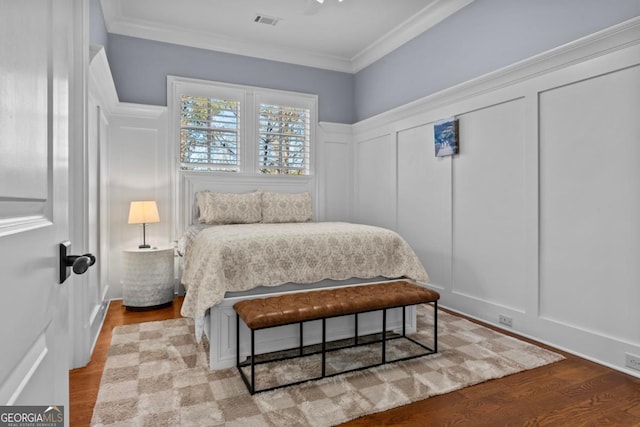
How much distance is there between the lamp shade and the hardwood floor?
5.37 feet

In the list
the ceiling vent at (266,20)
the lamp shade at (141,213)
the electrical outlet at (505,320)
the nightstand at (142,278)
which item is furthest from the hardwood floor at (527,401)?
the ceiling vent at (266,20)

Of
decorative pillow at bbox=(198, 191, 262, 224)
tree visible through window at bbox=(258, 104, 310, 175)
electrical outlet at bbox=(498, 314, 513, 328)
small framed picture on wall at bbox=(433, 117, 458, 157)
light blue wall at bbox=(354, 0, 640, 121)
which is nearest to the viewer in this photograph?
light blue wall at bbox=(354, 0, 640, 121)

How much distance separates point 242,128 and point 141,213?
1.70 metres

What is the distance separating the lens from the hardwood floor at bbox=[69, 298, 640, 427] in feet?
5.82

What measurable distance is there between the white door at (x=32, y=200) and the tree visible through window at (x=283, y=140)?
4.06m

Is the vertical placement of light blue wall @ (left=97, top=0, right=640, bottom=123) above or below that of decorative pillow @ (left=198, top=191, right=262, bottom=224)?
above

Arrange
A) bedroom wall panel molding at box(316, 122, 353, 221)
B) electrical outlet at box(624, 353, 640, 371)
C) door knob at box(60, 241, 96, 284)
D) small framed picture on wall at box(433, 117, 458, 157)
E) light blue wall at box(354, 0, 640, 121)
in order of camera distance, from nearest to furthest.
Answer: door knob at box(60, 241, 96, 284), electrical outlet at box(624, 353, 640, 371), light blue wall at box(354, 0, 640, 121), small framed picture on wall at box(433, 117, 458, 157), bedroom wall panel molding at box(316, 122, 353, 221)

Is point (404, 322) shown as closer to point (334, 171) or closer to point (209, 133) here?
point (334, 171)

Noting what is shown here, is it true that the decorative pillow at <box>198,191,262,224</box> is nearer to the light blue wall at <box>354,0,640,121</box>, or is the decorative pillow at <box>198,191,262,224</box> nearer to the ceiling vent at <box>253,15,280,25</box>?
the ceiling vent at <box>253,15,280,25</box>

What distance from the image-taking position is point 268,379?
2.18 meters

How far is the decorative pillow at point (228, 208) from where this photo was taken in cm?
416

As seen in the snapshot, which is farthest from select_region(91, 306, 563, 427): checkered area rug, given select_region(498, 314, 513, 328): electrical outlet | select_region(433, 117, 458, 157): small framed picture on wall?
select_region(433, 117, 458, 157): small framed picture on wall

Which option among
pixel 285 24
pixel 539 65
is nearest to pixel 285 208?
pixel 285 24

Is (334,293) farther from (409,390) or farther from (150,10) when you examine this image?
(150,10)
